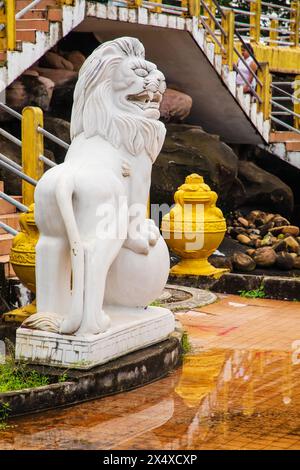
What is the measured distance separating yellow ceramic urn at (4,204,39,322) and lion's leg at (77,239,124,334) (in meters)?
1.38

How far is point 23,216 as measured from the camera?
7871 millimetres

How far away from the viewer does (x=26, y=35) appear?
43.7 feet

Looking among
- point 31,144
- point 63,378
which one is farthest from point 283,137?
point 63,378

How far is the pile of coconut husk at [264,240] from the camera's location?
465 inches

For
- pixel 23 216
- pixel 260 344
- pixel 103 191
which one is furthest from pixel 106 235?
pixel 260 344

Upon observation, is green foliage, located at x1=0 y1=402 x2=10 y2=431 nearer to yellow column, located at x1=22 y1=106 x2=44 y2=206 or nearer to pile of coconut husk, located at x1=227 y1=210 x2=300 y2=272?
yellow column, located at x1=22 y1=106 x2=44 y2=206

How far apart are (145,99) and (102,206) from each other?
0.93 meters

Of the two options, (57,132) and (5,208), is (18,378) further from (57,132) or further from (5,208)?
(57,132)

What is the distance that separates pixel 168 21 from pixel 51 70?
85.6 inches

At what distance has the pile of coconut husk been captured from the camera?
11.8 meters

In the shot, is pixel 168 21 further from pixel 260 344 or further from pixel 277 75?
pixel 260 344

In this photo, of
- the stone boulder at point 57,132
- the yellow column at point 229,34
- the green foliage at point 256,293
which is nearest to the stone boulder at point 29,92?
the stone boulder at point 57,132

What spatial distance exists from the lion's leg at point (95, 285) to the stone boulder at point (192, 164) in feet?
28.1

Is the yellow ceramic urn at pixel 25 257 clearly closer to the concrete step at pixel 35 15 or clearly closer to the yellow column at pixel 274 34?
the concrete step at pixel 35 15
